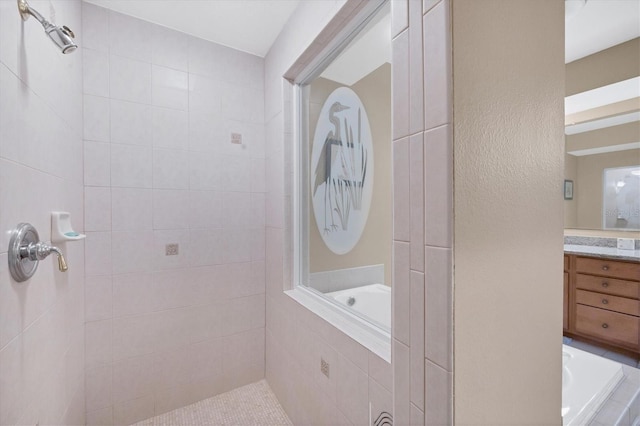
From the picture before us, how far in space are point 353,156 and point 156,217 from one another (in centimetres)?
131

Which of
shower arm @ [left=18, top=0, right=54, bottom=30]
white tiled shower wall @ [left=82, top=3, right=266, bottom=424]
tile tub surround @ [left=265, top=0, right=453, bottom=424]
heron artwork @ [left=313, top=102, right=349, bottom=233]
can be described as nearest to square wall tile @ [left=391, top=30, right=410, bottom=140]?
tile tub surround @ [left=265, top=0, right=453, bottom=424]

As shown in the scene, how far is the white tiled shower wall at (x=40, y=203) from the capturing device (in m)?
0.81

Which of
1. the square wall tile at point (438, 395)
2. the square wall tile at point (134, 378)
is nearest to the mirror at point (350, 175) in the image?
the square wall tile at point (438, 395)

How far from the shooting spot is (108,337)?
5.46ft

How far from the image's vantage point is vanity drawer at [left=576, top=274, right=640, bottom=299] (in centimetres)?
233

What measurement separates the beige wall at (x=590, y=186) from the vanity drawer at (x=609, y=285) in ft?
1.73

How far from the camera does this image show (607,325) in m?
2.45

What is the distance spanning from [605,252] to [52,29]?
3995 mm

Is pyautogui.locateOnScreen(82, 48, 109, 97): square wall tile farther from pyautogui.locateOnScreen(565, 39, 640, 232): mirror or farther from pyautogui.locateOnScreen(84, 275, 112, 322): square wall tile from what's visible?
pyautogui.locateOnScreen(565, 39, 640, 232): mirror

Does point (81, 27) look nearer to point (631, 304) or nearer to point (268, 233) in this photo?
point (268, 233)

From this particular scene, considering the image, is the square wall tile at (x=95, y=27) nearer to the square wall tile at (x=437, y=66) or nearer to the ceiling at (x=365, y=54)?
the ceiling at (x=365, y=54)

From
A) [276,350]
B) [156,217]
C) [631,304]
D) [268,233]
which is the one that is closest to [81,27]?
[156,217]

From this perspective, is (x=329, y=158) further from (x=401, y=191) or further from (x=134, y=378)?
(x=134, y=378)

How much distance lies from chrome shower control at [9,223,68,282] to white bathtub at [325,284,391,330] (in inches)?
49.5
